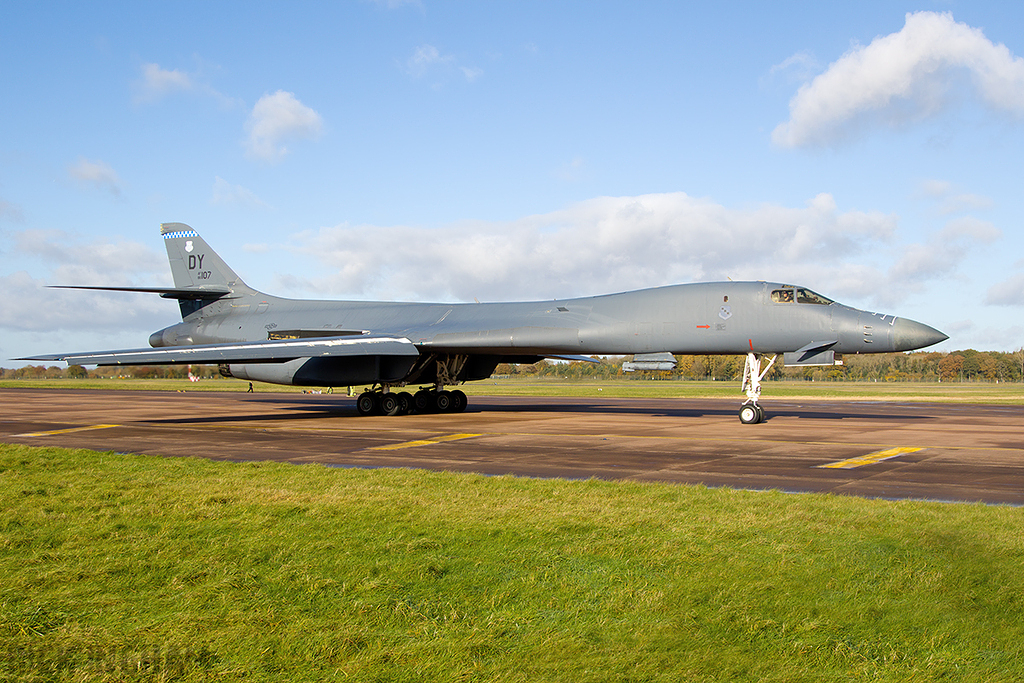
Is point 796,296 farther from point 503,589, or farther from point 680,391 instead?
point 680,391

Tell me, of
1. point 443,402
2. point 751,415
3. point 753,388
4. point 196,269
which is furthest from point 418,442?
point 196,269

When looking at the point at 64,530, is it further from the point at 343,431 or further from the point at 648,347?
the point at 648,347

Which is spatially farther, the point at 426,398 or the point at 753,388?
the point at 426,398

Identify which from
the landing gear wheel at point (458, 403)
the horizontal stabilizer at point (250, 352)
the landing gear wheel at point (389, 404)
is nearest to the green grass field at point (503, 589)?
the horizontal stabilizer at point (250, 352)

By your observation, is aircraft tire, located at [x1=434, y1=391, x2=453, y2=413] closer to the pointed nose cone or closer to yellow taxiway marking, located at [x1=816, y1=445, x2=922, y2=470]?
the pointed nose cone

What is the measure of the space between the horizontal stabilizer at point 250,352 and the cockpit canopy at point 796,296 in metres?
9.20

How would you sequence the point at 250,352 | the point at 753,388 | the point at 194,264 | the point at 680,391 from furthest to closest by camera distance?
the point at 680,391 < the point at 194,264 < the point at 250,352 < the point at 753,388

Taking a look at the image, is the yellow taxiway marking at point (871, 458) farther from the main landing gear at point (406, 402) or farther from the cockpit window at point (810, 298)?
the main landing gear at point (406, 402)

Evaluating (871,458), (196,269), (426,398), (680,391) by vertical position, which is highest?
(196,269)

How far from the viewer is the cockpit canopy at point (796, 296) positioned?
58.8ft

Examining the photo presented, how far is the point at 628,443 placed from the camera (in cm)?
1384

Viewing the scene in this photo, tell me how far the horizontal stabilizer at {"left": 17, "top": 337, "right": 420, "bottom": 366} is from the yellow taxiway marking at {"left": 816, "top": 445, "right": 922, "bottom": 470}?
11.8 metres

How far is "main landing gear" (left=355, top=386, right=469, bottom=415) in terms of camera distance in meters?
22.1

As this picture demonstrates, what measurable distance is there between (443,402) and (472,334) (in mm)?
3654
